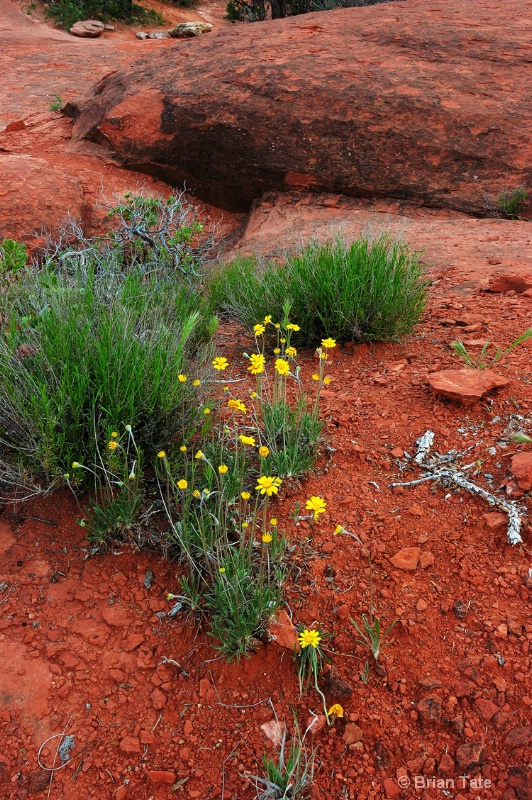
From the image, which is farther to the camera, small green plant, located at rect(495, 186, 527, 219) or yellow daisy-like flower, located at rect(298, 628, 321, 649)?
small green plant, located at rect(495, 186, 527, 219)

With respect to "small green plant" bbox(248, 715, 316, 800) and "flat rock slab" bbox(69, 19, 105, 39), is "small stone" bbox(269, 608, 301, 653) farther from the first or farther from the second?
"flat rock slab" bbox(69, 19, 105, 39)

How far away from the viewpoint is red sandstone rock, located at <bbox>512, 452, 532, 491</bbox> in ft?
6.98

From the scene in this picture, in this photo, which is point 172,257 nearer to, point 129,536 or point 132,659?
point 129,536

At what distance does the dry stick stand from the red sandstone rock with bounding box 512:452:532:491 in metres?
0.08

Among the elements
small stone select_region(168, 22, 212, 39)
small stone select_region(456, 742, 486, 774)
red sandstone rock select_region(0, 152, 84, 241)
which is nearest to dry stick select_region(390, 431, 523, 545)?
small stone select_region(456, 742, 486, 774)

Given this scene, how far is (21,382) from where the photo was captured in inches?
93.3

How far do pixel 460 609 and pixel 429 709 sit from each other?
0.32 metres

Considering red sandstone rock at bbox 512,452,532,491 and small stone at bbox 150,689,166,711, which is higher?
red sandstone rock at bbox 512,452,532,491

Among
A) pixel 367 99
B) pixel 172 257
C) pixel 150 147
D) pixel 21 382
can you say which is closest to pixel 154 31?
pixel 150 147

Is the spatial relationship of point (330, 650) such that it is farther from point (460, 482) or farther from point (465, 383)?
point (465, 383)

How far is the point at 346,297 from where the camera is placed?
321cm

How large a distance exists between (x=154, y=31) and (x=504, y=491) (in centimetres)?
1759

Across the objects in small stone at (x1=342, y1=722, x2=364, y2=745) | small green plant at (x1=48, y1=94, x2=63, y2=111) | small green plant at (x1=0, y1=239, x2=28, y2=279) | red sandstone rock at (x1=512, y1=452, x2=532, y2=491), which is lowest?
small stone at (x1=342, y1=722, x2=364, y2=745)

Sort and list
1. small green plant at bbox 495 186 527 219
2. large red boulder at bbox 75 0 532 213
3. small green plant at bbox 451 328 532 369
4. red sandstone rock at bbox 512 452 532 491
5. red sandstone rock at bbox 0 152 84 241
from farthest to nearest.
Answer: large red boulder at bbox 75 0 532 213 → red sandstone rock at bbox 0 152 84 241 → small green plant at bbox 495 186 527 219 → small green plant at bbox 451 328 532 369 → red sandstone rock at bbox 512 452 532 491
